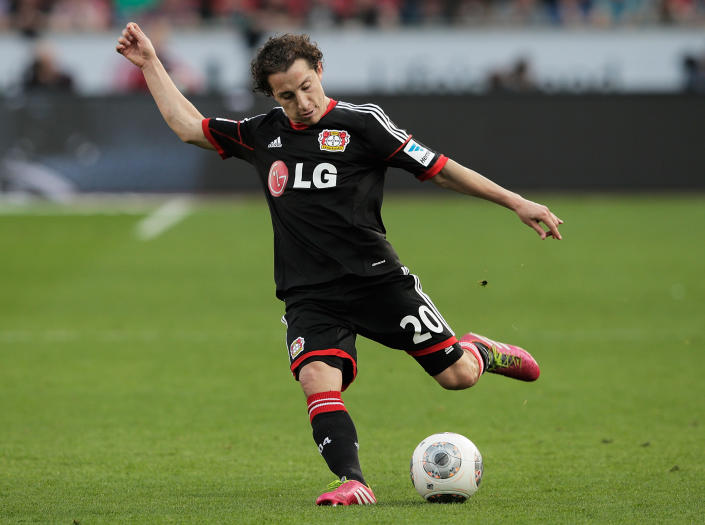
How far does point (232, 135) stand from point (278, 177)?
0.35 meters

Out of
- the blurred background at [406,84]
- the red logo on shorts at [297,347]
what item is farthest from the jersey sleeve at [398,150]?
the blurred background at [406,84]

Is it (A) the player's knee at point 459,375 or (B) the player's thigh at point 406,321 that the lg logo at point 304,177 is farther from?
(A) the player's knee at point 459,375

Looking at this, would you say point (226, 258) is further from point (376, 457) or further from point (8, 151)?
point (376, 457)

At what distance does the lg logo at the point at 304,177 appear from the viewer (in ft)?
18.1

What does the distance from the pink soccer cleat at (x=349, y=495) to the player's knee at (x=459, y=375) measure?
38.1 inches

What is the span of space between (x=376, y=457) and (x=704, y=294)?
23.6 ft

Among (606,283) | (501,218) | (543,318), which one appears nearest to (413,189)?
(501,218)

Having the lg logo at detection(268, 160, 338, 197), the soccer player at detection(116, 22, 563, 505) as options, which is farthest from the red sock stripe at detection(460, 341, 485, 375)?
the lg logo at detection(268, 160, 338, 197)

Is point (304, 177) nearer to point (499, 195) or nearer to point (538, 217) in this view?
point (499, 195)

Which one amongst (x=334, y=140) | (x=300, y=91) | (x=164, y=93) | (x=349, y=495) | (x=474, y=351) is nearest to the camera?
(x=349, y=495)

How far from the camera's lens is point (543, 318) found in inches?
454

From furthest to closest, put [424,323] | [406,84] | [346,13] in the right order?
[346,13] → [406,84] → [424,323]

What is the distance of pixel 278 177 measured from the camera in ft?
18.4

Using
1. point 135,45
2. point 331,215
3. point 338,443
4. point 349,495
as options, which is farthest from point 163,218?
point 349,495
